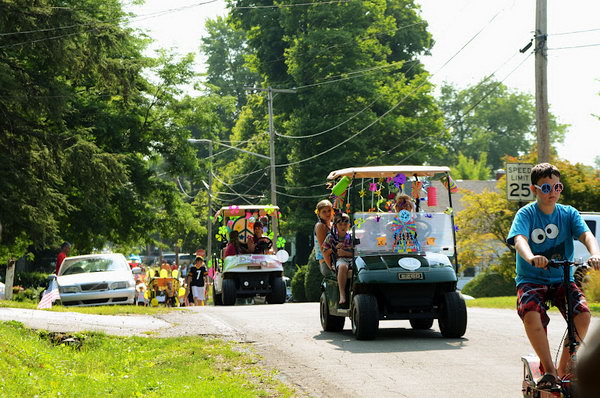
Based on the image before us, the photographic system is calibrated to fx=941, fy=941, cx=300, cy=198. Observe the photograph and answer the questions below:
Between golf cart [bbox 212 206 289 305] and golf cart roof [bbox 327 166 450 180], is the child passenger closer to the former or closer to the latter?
golf cart roof [bbox 327 166 450 180]

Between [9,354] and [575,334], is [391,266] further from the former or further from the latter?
[575,334]

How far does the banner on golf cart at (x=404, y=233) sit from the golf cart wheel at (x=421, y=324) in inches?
45.5

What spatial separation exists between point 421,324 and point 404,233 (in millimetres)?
1577

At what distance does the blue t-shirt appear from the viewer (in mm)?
6300

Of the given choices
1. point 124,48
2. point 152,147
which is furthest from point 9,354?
point 152,147

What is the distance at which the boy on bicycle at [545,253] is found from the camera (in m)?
6.08

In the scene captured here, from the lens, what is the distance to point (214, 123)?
38281mm

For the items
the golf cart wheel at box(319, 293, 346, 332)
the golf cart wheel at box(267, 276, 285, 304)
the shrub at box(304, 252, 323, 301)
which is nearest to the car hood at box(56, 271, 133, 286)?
the golf cart wheel at box(267, 276, 285, 304)

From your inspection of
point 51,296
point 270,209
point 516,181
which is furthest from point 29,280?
point 516,181

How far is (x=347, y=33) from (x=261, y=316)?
34488 mm

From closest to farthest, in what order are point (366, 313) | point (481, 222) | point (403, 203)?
point (366, 313), point (403, 203), point (481, 222)

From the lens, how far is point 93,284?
2339 centimetres

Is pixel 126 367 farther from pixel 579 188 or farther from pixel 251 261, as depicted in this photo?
pixel 579 188

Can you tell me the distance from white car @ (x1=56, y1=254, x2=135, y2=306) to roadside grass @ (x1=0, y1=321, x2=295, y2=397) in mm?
9672
